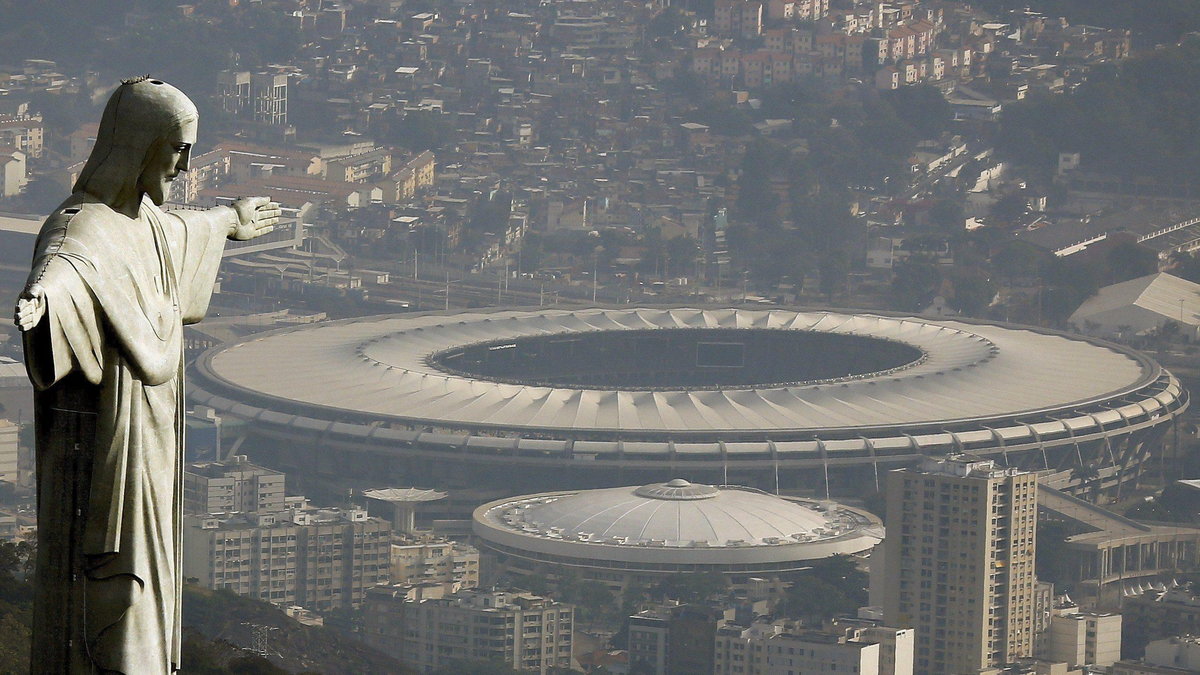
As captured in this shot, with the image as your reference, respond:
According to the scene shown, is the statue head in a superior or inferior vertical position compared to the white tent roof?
superior

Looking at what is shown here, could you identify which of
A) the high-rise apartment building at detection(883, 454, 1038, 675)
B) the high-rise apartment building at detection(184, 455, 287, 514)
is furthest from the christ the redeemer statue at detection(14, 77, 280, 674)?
the high-rise apartment building at detection(184, 455, 287, 514)

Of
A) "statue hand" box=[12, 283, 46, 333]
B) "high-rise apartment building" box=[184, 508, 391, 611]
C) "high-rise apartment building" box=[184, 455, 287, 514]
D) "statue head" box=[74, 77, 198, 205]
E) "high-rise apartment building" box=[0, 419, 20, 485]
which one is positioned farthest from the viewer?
"high-rise apartment building" box=[0, 419, 20, 485]

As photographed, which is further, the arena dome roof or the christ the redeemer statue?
the arena dome roof

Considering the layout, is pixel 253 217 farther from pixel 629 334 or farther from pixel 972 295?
pixel 972 295

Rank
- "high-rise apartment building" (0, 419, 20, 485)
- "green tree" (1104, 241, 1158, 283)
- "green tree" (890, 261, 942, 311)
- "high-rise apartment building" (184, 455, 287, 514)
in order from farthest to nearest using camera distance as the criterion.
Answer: "green tree" (890, 261, 942, 311) → "green tree" (1104, 241, 1158, 283) → "high-rise apartment building" (0, 419, 20, 485) → "high-rise apartment building" (184, 455, 287, 514)

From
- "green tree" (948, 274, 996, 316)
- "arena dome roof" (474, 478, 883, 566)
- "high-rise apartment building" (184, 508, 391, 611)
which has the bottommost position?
"green tree" (948, 274, 996, 316)

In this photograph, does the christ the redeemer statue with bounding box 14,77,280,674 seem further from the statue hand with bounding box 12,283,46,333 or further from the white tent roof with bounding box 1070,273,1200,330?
the white tent roof with bounding box 1070,273,1200,330

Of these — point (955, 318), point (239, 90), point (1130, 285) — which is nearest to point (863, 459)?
point (955, 318)
